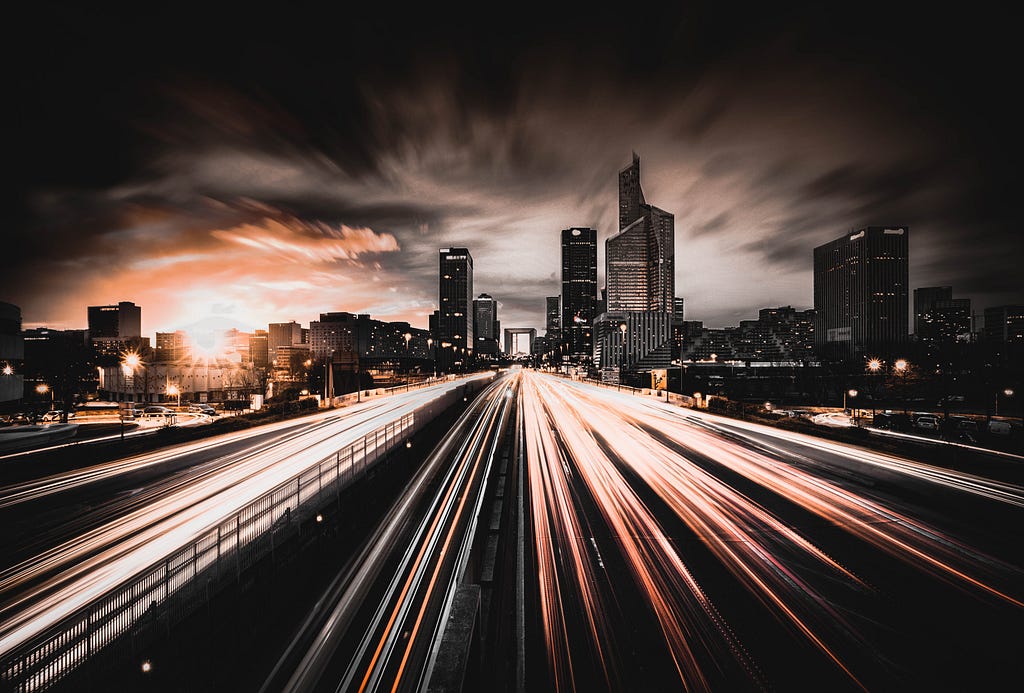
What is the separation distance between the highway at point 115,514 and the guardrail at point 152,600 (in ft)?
2.71

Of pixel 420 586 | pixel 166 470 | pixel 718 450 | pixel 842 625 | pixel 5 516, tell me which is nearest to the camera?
pixel 842 625

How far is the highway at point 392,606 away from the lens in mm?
5668

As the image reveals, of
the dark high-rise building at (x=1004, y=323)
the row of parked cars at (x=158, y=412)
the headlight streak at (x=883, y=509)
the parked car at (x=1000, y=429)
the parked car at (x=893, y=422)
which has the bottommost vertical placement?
the row of parked cars at (x=158, y=412)

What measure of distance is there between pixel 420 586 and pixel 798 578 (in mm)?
8253

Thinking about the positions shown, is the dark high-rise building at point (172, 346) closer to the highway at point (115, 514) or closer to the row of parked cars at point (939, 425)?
the highway at point (115, 514)

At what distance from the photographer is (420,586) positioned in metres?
7.73

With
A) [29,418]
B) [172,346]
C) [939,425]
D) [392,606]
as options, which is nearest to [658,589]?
[392,606]

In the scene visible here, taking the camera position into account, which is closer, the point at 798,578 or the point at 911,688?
the point at 911,688

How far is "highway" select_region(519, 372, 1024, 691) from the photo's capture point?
579cm

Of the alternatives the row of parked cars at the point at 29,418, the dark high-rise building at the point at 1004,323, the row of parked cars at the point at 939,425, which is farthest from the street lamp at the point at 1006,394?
the row of parked cars at the point at 29,418

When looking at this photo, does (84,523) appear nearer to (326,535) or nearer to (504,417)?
(326,535)

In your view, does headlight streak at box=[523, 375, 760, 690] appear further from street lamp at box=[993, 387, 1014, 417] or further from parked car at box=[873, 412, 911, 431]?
street lamp at box=[993, 387, 1014, 417]

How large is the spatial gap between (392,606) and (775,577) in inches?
324

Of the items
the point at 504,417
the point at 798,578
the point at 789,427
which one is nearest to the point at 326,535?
the point at 798,578
